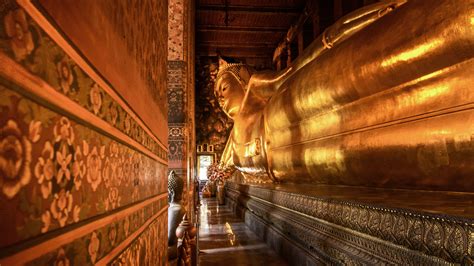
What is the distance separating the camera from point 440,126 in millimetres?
1420

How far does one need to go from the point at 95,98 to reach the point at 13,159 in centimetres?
21

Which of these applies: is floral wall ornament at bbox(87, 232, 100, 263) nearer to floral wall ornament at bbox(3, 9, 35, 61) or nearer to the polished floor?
floral wall ornament at bbox(3, 9, 35, 61)

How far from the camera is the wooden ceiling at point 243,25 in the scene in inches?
293

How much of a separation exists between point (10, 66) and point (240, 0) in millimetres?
7545

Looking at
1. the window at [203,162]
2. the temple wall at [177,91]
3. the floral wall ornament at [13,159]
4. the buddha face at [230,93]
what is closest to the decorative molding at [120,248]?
the floral wall ornament at [13,159]

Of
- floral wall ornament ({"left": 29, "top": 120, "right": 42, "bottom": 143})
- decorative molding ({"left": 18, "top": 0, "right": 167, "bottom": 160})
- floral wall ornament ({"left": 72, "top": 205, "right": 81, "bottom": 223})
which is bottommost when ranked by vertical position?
floral wall ornament ({"left": 72, "top": 205, "right": 81, "bottom": 223})

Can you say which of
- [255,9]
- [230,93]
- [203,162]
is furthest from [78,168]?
[203,162]

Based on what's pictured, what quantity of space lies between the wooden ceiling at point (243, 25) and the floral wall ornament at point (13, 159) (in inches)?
298

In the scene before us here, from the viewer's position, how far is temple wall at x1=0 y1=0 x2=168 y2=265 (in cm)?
27

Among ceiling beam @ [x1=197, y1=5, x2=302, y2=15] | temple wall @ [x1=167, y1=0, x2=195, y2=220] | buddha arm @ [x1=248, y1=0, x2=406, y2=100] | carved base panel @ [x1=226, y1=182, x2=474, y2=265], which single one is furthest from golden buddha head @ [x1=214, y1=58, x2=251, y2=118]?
carved base panel @ [x1=226, y1=182, x2=474, y2=265]

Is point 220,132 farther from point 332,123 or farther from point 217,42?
point 332,123

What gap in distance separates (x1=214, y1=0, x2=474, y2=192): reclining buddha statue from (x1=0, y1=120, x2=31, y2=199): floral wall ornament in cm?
146

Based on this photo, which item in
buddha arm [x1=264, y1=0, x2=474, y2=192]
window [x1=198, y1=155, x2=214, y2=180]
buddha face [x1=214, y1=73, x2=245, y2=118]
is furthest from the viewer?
window [x1=198, y1=155, x2=214, y2=180]

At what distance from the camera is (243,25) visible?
8.29 m
